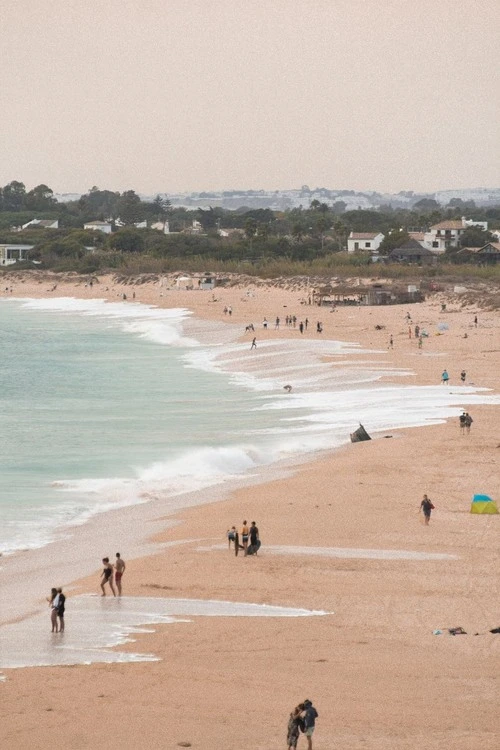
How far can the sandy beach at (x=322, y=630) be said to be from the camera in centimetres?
1251

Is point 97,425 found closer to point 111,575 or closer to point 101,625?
point 111,575

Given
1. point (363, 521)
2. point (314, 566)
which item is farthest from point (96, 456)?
point (314, 566)

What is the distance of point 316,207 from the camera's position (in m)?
178

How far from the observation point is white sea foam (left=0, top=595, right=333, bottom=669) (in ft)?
48.5

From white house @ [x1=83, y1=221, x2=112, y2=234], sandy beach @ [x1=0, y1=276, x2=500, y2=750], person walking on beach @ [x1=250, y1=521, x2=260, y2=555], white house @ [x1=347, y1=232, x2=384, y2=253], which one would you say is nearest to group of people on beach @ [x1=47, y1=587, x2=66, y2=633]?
sandy beach @ [x1=0, y1=276, x2=500, y2=750]

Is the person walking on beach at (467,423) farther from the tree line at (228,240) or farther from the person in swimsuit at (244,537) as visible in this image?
the tree line at (228,240)

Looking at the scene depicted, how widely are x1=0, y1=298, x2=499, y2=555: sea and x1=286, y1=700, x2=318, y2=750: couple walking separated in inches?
401

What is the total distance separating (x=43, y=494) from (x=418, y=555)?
30.4 ft

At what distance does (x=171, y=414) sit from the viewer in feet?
122

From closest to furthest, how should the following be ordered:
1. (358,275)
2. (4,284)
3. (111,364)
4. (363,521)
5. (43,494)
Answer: (363,521)
(43,494)
(111,364)
(358,275)
(4,284)

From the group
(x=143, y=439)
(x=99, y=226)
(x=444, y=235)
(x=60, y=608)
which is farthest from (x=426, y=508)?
(x=99, y=226)

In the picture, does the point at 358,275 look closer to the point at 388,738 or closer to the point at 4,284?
the point at 4,284

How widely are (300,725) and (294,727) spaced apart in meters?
0.08

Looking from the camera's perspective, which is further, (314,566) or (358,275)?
(358,275)
